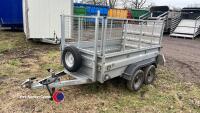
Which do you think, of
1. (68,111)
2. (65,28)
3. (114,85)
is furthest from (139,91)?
(65,28)

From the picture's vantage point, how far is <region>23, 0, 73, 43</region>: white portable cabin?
7508 millimetres

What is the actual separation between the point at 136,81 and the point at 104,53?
1125 mm

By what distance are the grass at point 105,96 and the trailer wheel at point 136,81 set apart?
0.12 metres

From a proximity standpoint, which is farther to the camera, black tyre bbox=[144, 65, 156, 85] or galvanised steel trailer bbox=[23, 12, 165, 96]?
black tyre bbox=[144, 65, 156, 85]

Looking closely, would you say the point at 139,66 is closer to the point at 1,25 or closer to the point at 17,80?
the point at 17,80

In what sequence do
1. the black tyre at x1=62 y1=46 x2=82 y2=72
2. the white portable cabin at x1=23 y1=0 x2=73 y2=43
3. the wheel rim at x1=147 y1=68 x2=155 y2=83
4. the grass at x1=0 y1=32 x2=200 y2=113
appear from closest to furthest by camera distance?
the grass at x1=0 y1=32 x2=200 y2=113 → the black tyre at x1=62 y1=46 x2=82 y2=72 → the wheel rim at x1=147 y1=68 x2=155 y2=83 → the white portable cabin at x1=23 y1=0 x2=73 y2=43

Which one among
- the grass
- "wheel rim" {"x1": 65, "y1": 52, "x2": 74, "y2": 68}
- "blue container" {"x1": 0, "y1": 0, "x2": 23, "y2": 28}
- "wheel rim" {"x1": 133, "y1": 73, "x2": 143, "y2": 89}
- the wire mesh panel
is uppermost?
"blue container" {"x1": 0, "y1": 0, "x2": 23, "y2": 28}

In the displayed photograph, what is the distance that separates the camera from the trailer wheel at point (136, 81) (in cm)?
384

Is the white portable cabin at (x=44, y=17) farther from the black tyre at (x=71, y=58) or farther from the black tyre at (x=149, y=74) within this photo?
the black tyre at (x=149, y=74)

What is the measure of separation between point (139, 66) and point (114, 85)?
704 mm

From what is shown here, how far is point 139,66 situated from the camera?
396 cm

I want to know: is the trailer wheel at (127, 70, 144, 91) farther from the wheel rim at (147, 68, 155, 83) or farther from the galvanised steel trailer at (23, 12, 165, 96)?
the wheel rim at (147, 68, 155, 83)

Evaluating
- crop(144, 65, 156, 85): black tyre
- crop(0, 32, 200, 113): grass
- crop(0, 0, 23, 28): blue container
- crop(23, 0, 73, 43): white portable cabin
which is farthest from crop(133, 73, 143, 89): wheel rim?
crop(0, 0, 23, 28): blue container

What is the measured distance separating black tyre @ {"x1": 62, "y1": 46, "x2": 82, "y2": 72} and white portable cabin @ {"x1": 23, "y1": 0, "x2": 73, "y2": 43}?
14.1 feet
